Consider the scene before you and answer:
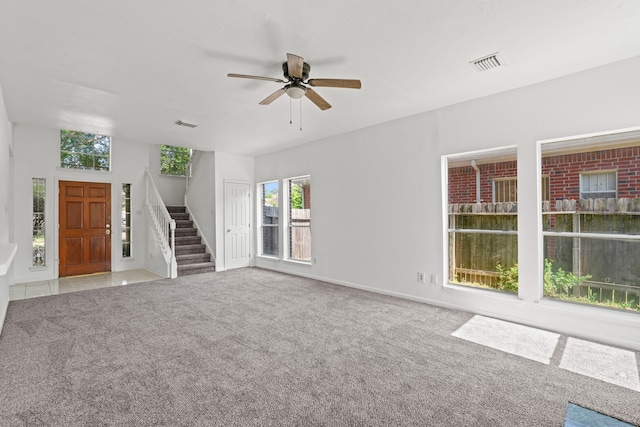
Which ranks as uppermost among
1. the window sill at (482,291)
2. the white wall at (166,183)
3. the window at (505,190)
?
the white wall at (166,183)

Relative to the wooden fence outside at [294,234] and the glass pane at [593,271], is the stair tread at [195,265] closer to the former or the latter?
the wooden fence outside at [294,234]

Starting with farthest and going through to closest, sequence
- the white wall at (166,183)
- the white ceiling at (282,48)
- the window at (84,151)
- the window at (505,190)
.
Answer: the white wall at (166,183), the window at (84,151), the window at (505,190), the white ceiling at (282,48)

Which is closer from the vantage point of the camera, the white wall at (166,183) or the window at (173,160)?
the white wall at (166,183)

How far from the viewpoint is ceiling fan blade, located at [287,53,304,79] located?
8.75 ft

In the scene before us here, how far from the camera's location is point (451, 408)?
212 cm

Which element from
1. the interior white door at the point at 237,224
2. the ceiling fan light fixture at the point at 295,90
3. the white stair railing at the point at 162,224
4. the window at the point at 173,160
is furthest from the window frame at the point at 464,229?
the window at the point at 173,160

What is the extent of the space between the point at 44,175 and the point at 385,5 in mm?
7136

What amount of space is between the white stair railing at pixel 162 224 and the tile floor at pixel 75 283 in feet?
1.31

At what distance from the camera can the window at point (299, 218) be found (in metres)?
6.71

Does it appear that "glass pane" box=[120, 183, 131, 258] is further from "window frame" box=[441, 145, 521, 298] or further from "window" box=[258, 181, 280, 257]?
"window frame" box=[441, 145, 521, 298]

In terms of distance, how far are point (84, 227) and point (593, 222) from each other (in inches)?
342

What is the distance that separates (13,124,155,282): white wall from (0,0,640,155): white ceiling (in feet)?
6.56

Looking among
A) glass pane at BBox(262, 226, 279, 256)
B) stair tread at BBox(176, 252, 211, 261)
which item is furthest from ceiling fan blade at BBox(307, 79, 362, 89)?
stair tread at BBox(176, 252, 211, 261)

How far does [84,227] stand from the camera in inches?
265
